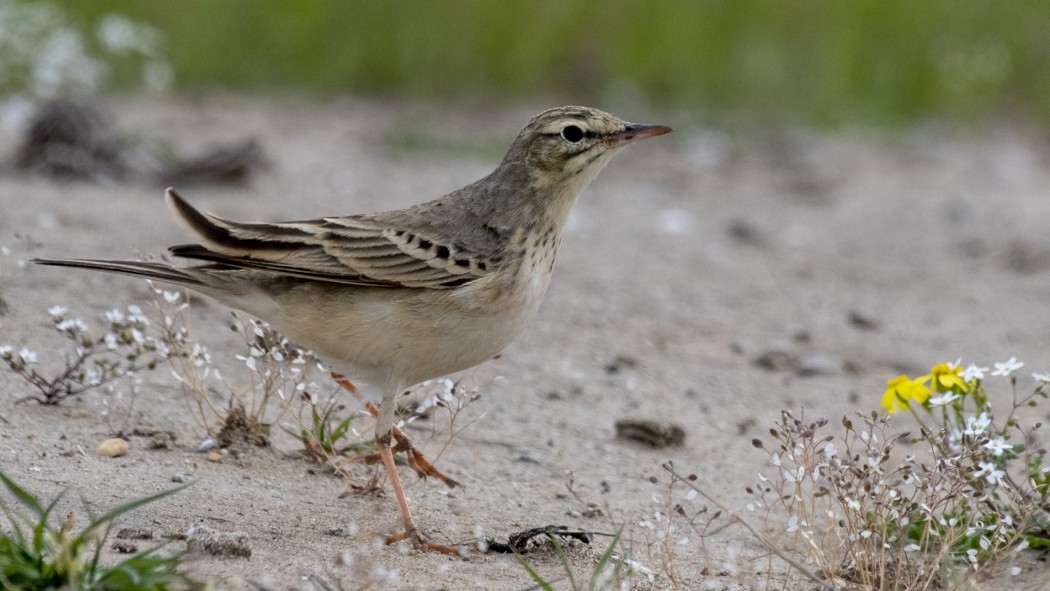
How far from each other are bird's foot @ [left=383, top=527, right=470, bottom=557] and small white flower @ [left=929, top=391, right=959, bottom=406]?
68.7 inches

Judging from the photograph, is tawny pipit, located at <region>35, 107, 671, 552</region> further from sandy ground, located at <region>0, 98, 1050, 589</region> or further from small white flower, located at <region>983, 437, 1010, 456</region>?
small white flower, located at <region>983, 437, 1010, 456</region>

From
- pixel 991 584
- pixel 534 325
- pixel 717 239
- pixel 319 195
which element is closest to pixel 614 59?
pixel 717 239

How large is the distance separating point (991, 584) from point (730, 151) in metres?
8.91

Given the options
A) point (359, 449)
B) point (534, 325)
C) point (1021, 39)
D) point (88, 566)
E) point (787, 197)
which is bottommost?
point (88, 566)

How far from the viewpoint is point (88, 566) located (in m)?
3.87

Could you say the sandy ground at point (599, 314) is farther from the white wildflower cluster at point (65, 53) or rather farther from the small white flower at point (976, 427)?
the small white flower at point (976, 427)

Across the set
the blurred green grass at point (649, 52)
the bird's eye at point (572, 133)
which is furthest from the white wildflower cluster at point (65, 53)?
the bird's eye at point (572, 133)

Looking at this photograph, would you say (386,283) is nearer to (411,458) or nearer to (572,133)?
(411,458)

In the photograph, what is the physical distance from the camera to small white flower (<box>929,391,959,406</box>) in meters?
4.75

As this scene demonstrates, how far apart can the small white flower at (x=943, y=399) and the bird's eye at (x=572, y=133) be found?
1755 millimetres

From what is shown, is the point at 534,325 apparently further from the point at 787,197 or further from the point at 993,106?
the point at 993,106

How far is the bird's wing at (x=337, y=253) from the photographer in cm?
511

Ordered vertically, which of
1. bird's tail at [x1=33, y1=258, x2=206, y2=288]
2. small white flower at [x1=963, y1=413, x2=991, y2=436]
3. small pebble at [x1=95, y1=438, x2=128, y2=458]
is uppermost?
bird's tail at [x1=33, y1=258, x2=206, y2=288]

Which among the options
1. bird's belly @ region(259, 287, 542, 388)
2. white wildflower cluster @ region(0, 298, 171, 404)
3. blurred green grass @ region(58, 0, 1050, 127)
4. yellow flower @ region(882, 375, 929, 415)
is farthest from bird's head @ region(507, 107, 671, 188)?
blurred green grass @ region(58, 0, 1050, 127)
